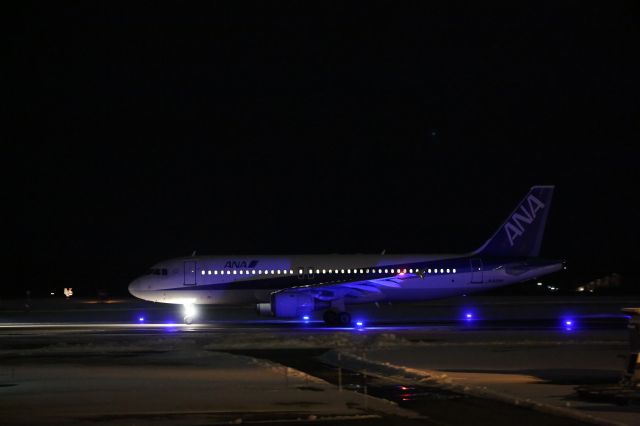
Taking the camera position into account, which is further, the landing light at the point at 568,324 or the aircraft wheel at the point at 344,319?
the aircraft wheel at the point at 344,319

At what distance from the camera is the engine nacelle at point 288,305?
41094 mm

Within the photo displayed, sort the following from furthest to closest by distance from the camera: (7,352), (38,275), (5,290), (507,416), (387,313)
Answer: (38,275) → (5,290) → (387,313) → (7,352) → (507,416)

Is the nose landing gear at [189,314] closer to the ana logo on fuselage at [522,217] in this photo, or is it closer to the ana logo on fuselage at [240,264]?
the ana logo on fuselage at [240,264]

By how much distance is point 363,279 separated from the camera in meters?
45.1

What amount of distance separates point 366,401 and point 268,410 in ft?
5.70

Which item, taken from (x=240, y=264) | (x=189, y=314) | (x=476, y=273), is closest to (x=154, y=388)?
(x=240, y=264)

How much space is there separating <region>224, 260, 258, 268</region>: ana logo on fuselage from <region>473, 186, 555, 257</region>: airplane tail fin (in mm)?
10685

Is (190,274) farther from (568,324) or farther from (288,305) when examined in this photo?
(568,324)

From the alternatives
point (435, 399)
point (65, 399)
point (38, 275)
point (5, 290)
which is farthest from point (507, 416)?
point (38, 275)

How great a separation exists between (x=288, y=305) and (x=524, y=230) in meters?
13.1

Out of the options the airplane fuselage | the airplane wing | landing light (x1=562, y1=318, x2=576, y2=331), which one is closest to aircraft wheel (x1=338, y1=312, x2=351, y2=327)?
the airplane wing

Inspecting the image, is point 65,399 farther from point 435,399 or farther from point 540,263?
point 540,263

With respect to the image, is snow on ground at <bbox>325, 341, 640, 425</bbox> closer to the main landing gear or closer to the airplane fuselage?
the main landing gear

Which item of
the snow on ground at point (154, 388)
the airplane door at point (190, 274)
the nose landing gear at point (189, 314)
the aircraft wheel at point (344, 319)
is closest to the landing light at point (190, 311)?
the nose landing gear at point (189, 314)
